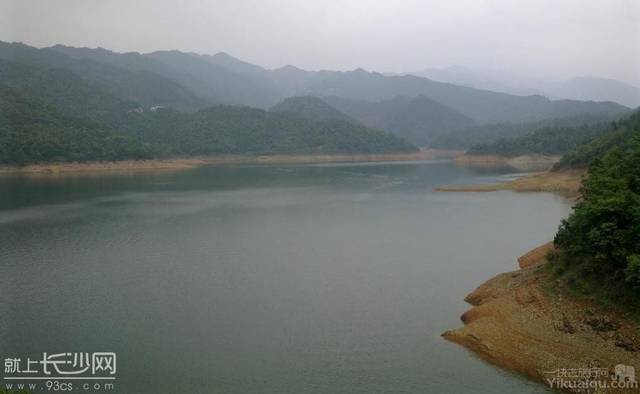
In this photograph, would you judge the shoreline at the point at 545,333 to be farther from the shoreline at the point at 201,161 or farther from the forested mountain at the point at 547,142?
the forested mountain at the point at 547,142

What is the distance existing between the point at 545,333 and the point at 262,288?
9.58m

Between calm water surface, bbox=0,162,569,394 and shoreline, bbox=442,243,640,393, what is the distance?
1.81 feet

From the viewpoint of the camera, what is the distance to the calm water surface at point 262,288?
12.3m

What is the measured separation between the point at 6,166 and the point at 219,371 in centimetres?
6160

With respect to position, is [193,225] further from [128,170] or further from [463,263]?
[128,170]

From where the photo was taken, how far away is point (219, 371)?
12258 millimetres

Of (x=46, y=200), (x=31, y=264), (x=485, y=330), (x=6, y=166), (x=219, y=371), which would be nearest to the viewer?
(x=219, y=371)

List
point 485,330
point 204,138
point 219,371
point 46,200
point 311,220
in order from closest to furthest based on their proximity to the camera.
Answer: point 219,371 → point 485,330 → point 311,220 → point 46,200 → point 204,138

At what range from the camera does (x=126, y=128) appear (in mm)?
105812

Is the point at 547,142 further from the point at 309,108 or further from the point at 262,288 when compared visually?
the point at 309,108

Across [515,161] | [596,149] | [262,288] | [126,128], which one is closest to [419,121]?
[515,161]

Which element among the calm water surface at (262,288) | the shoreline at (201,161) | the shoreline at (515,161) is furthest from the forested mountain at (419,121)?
the calm water surface at (262,288)

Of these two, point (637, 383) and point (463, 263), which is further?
point (463, 263)

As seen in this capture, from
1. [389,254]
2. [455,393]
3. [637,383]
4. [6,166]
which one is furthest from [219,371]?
[6,166]
